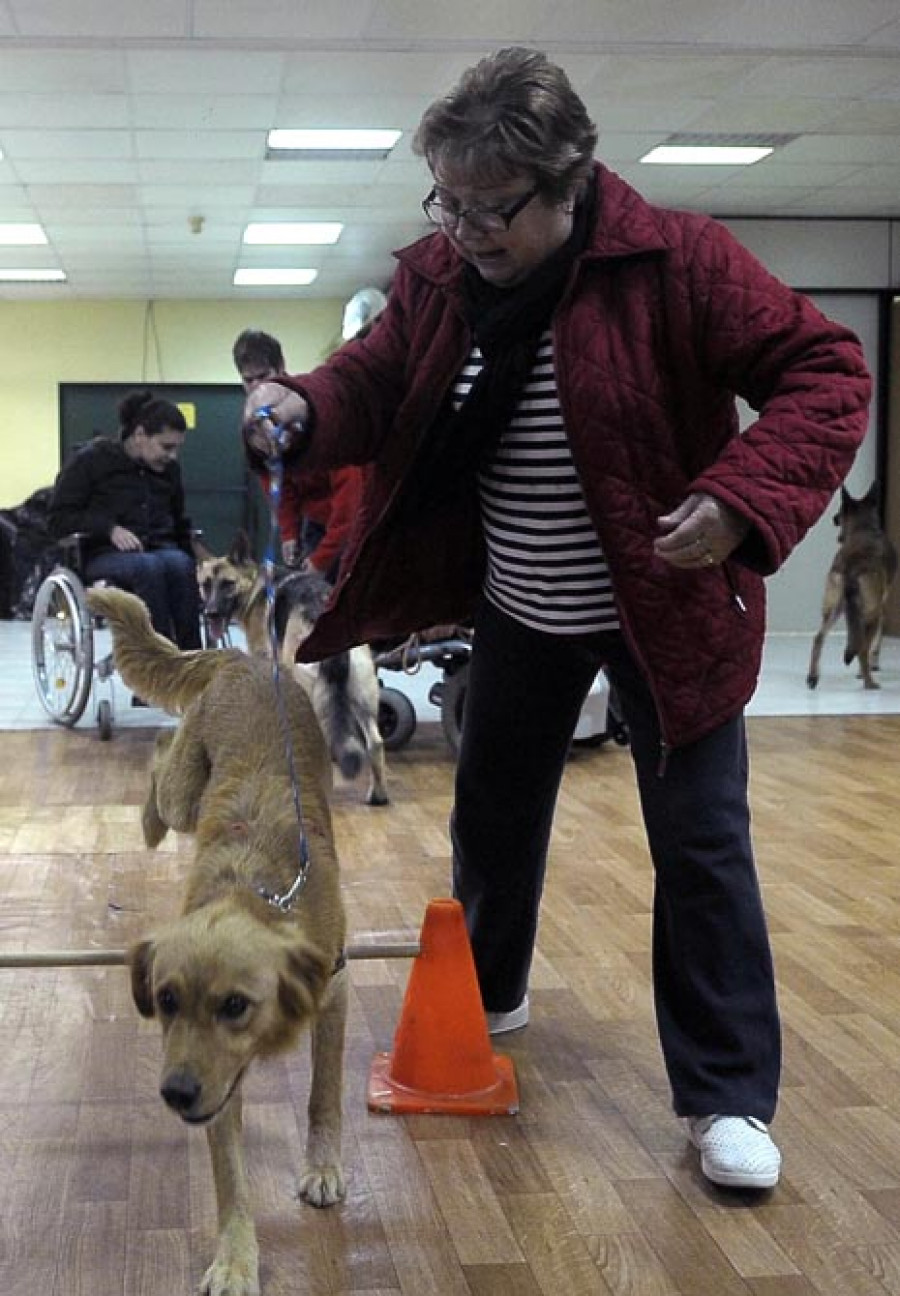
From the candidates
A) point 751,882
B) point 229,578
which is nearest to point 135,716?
point 229,578

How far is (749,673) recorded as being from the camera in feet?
7.00

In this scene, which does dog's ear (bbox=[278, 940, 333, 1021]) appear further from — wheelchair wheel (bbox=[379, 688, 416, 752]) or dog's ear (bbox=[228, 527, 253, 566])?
dog's ear (bbox=[228, 527, 253, 566])

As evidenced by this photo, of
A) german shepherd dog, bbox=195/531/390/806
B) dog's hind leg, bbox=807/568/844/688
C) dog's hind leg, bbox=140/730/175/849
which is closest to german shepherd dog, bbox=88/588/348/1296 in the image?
dog's hind leg, bbox=140/730/175/849

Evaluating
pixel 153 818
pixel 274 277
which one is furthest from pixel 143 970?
pixel 274 277

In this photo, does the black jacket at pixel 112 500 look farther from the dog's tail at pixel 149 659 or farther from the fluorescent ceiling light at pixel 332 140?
the dog's tail at pixel 149 659

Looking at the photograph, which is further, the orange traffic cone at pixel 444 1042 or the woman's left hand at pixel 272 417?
the orange traffic cone at pixel 444 1042

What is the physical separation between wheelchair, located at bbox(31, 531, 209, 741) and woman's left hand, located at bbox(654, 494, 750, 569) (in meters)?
4.48

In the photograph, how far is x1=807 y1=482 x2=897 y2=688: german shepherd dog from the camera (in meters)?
8.12

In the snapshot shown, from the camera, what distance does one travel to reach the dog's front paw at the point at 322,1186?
2.06 meters

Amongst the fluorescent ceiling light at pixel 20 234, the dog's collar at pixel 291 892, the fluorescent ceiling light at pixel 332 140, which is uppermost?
the fluorescent ceiling light at pixel 20 234

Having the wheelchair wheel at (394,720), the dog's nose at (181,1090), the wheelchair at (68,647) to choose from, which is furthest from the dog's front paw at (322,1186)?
the wheelchair at (68,647)

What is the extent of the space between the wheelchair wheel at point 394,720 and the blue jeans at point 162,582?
3.22ft

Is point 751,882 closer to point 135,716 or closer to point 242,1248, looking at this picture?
point 242,1248

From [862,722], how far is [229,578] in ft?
9.34
